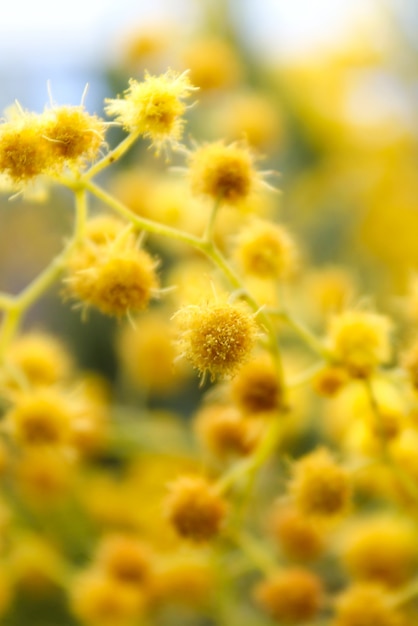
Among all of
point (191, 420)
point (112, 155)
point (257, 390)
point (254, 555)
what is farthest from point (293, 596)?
point (191, 420)

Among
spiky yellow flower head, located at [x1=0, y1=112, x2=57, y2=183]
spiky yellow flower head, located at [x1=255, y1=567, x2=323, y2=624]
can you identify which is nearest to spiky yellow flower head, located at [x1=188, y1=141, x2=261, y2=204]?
spiky yellow flower head, located at [x1=0, y1=112, x2=57, y2=183]

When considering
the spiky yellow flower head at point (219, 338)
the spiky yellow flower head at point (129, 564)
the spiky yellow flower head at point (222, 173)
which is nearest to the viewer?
the spiky yellow flower head at point (219, 338)

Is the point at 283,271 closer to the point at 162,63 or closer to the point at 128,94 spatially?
the point at 128,94

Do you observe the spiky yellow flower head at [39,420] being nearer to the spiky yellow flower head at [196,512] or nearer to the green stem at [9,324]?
the green stem at [9,324]

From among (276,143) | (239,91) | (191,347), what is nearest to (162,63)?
(239,91)

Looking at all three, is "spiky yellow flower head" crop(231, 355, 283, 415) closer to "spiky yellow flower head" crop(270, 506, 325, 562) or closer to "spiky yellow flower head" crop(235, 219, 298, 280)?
"spiky yellow flower head" crop(235, 219, 298, 280)

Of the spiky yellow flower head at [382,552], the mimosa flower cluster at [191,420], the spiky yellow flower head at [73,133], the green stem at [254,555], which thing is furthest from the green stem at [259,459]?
the spiky yellow flower head at [73,133]
